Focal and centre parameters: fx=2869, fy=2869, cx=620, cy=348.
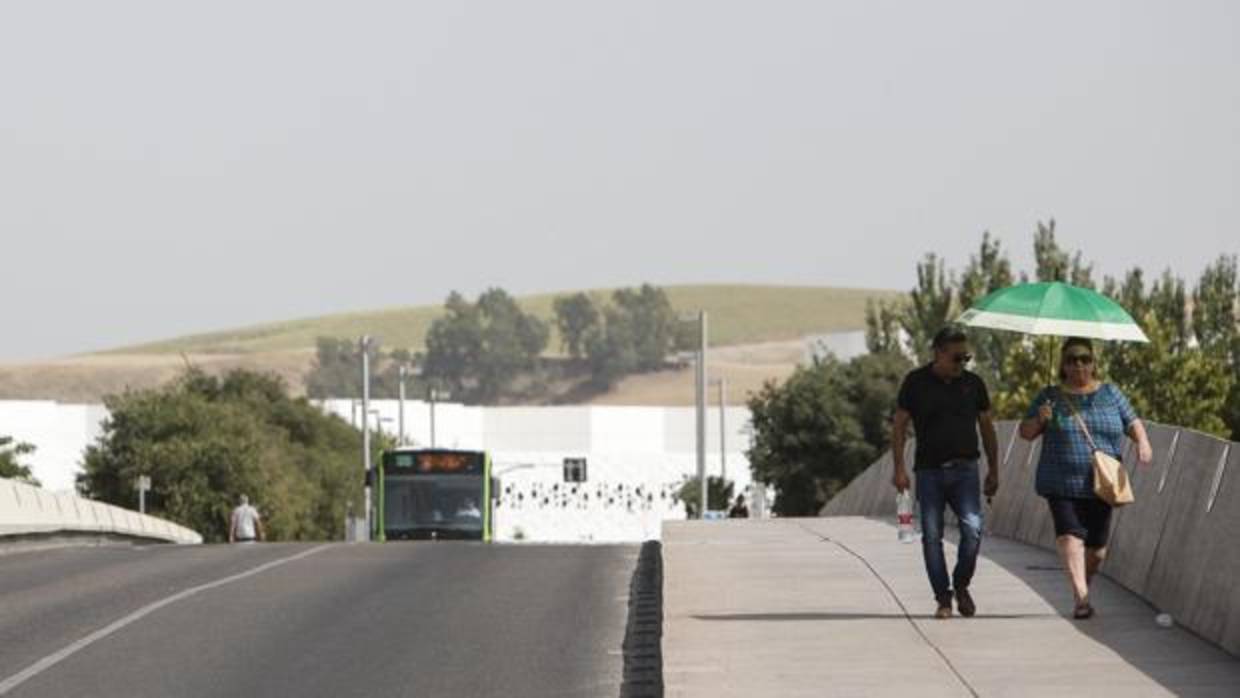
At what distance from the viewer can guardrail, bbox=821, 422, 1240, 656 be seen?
1669 cm

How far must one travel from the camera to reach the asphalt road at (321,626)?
54.3ft

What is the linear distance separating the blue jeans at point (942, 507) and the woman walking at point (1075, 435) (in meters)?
0.71

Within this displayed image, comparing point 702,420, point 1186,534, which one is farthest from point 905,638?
point 702,420

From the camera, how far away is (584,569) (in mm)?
27672

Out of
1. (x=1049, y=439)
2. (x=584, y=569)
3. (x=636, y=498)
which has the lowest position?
(x=636, y=498)

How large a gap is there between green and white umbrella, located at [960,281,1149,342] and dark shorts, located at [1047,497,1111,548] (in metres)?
1.17

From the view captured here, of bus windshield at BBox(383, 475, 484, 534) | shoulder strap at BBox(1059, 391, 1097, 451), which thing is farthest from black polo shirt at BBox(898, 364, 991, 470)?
bus windshield at BBox(383, 475, 484, 534)

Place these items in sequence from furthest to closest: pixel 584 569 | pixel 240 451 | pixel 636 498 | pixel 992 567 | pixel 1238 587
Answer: pixel 636 498 < pixel 240 451 < pixel 584 569 < pixel 992 567 < pixel 1238 587

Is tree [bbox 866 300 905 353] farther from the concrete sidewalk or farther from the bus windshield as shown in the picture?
the concrete sidewalk

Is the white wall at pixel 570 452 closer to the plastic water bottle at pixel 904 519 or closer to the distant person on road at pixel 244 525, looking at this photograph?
the distant person on road at pixel 244 525

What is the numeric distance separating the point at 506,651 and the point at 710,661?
88.5 inches

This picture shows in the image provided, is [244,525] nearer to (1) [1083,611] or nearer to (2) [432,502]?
(2) [432,502]

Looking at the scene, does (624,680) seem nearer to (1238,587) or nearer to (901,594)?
(1238,587)

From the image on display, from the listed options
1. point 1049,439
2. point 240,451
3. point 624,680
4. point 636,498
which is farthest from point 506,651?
point 636,498
